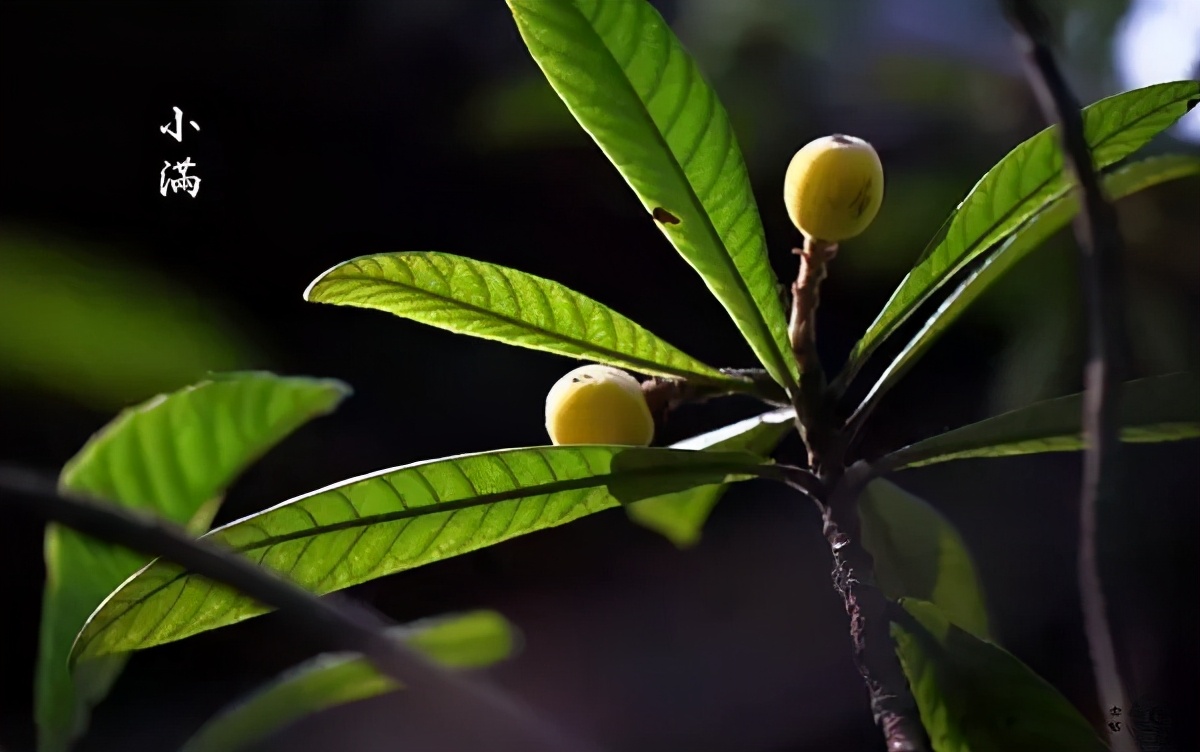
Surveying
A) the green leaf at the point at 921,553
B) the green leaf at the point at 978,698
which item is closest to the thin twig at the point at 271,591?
the green leaf at the point at 978,698

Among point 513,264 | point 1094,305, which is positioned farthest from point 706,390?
point 513,264

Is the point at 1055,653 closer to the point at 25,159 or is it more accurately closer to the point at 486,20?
the point at 486,20

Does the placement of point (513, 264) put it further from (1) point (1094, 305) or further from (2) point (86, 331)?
(1) point (1094, 305)

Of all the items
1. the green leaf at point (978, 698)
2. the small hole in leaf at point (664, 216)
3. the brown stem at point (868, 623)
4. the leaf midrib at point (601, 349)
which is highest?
the small hole in leaf at point (664, 216)

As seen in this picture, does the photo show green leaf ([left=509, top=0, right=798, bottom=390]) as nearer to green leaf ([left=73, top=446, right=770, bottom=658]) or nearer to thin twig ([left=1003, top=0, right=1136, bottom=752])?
green leaf ([left=73, top=446, right=770, bottom=658])

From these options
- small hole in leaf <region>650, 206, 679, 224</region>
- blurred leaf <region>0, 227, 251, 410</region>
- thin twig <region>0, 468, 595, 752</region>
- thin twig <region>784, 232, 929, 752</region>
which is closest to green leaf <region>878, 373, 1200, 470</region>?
thin twig <region>784, 232, 929, 752</region>

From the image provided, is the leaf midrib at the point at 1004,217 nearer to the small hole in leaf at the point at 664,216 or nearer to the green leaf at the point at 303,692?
the small hole in leaf at the point at 664,216
